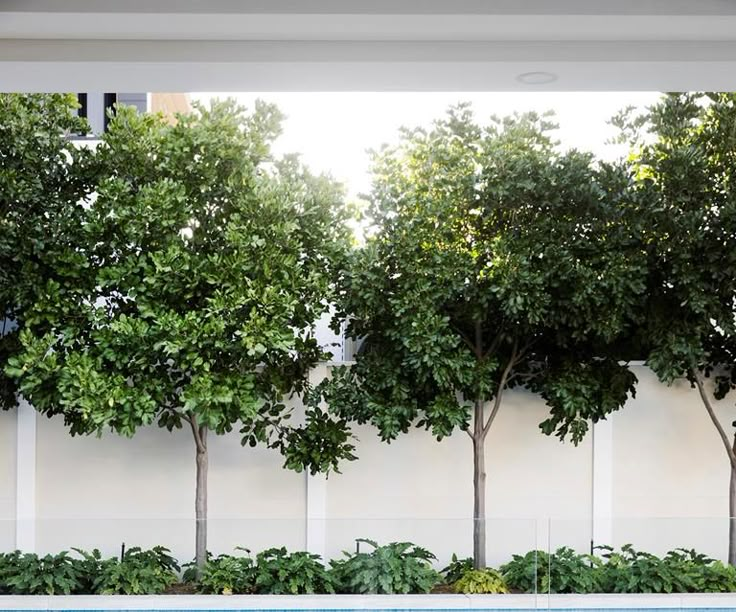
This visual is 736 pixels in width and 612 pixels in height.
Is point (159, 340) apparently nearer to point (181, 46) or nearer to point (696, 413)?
point (181, 46)

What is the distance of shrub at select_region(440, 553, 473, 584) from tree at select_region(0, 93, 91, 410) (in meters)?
3.33

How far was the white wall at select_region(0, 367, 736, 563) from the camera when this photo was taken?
7.34 meters

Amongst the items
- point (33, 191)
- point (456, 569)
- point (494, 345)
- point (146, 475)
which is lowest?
point (456, 569)

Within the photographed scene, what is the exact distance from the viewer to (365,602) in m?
4.45

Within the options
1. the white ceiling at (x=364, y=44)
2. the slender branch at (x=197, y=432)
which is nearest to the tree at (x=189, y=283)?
the slender branch at (x=197, y=432)

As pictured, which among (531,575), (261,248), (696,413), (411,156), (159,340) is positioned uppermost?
(411,156)

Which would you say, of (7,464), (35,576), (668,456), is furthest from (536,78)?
(7,464)

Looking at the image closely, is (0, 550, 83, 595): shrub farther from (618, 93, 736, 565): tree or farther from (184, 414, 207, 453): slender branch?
(618, 93, 736, 565): tree

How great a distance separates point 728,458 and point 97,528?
16.7 ft

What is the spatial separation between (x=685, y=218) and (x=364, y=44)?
421 centimetres

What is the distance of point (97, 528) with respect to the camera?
502 cm

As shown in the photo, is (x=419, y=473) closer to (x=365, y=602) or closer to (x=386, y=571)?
(x=386, y=571)

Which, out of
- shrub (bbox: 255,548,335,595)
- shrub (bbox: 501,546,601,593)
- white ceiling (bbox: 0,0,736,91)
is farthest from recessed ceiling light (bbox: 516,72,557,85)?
shrub (bbox: 255,548,335,595)

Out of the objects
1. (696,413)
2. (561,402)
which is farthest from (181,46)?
(696,413)
